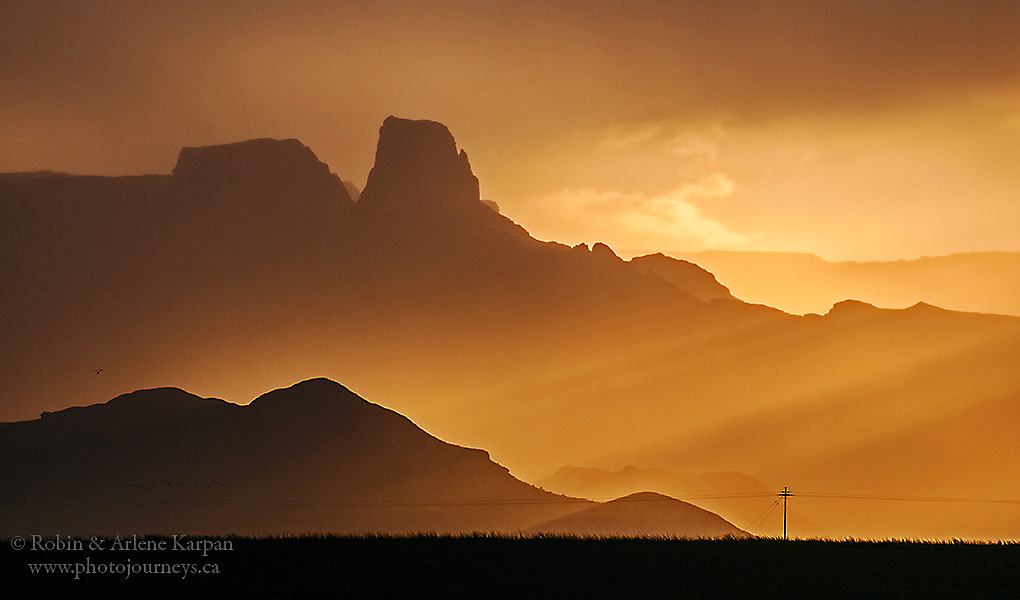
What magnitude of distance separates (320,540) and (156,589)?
1697 centimetres

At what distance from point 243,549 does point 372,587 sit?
1455cm

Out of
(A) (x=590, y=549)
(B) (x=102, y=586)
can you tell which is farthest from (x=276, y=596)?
(A) (x=590, y=549)

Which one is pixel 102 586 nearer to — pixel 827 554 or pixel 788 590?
pixel 788 590

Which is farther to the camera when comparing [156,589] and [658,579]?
[658,579]

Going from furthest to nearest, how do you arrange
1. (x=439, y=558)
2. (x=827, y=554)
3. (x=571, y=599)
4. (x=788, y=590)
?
(x=827, y=554) < (x=439, y=558) < (x=788, y=590) < (x=571, y=599)

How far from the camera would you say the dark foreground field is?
48.3m

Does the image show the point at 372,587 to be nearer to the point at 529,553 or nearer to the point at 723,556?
the point at 529,553

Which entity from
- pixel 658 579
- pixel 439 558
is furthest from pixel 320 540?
pixel 658 579

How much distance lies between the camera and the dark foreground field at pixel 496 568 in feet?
158

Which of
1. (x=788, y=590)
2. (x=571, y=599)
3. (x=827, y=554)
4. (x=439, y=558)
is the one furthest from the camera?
(x=827, y=554)

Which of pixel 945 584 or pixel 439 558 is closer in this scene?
pixel 945 584

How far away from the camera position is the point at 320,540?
6469 centimetres

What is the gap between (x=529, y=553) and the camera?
60062 mm

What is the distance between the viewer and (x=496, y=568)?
54375mm
